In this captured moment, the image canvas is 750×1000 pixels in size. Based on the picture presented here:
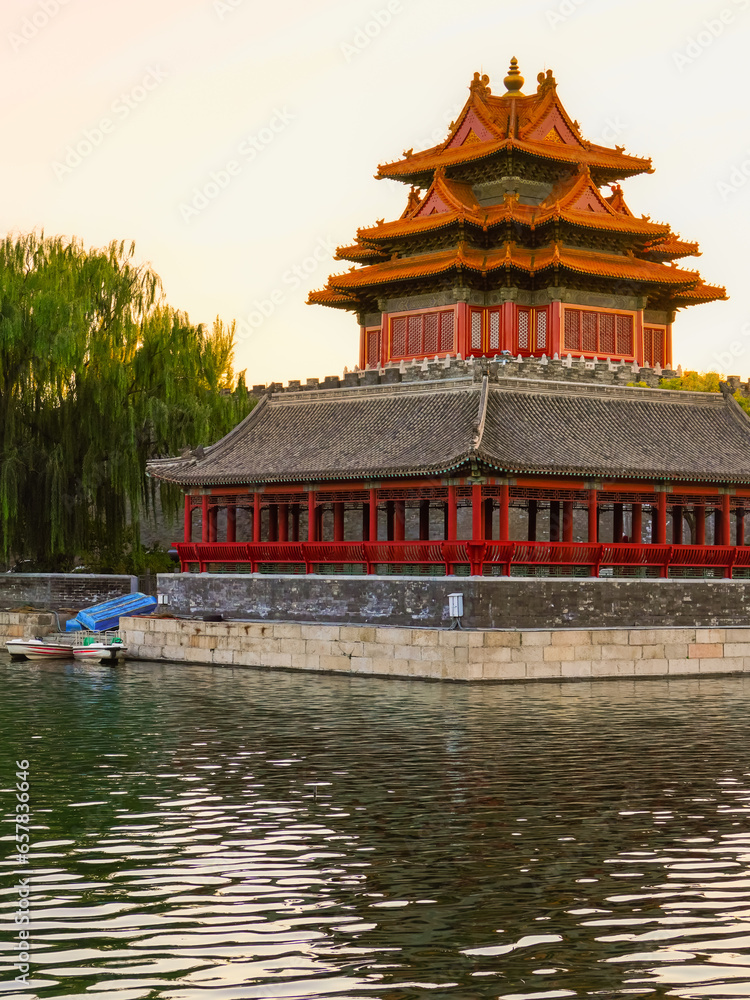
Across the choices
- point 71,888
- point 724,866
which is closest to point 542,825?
point 724,866

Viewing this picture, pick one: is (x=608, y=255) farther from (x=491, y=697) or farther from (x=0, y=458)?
(x=491, y=697)

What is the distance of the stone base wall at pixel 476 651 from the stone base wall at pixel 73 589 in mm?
7639

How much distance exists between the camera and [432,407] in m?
37.9

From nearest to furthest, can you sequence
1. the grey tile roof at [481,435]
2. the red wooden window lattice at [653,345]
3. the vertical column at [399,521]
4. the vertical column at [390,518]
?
the grey tile roof at [481,435], the vertical column at [399,521], the vertical column at [390,518], the red wooden window lattice at [653,345]

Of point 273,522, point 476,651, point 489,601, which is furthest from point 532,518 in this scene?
point 273,522

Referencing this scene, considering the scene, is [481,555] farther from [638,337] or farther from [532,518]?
[638,337]

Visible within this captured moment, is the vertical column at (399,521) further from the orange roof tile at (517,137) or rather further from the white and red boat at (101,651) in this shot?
the orange roof tile at (517,137)

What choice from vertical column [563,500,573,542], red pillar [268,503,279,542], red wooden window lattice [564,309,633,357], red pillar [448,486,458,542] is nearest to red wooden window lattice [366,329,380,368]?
red wooden window lattice [564,309,633,357]

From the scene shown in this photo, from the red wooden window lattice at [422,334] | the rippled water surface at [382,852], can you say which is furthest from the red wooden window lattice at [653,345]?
the rippled water surface at [382,852]

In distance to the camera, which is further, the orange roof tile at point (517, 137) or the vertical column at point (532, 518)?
the orange roof tile at point (517, 137)

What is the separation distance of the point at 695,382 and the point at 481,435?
17.4m

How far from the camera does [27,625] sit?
137ft

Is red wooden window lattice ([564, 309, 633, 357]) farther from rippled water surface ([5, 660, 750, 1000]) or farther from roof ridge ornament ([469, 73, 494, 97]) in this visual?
rippled water surface ([5, 660, 750, 1000])

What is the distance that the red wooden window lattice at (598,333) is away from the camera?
49675 mm
